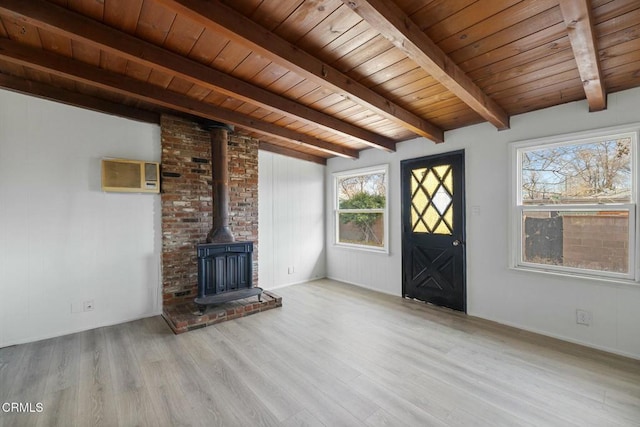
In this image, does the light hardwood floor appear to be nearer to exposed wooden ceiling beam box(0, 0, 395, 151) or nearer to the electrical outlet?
the electrical outlet

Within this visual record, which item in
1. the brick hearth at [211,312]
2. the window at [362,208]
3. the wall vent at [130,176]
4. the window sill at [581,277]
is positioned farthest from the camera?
the window at [362,208]

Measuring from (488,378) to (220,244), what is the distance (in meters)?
3.11

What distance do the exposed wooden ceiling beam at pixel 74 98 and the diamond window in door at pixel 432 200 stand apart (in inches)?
144

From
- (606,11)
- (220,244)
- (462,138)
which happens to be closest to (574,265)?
(462,138)

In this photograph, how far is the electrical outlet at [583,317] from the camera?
2.70m

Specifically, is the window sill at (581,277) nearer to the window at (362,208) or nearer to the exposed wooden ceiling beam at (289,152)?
the window at (362,208)

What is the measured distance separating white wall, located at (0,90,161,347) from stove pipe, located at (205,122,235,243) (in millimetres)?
692

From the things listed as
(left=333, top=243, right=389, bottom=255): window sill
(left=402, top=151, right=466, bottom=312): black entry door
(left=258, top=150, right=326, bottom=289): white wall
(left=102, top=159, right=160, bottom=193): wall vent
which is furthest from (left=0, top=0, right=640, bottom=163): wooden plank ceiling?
(left=333, top=243, right=389, bottom=255): window sill

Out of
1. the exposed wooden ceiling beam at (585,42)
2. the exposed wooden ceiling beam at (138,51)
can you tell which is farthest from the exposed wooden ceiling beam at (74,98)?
the exposed wooden ceiling beam at (585,42)

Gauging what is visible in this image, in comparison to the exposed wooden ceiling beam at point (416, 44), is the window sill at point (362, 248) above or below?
below

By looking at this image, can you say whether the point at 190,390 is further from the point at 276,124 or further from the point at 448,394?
the point at 276,124

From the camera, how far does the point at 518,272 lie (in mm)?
3150

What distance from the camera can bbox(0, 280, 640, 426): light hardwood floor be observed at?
182 cm

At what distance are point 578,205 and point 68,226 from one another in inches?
209
